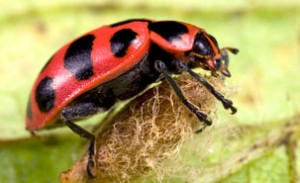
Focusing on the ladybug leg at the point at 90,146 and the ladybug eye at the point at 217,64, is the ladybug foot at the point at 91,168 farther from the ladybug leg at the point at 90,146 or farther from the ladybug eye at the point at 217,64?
the ladybug eye at the point at 217,64

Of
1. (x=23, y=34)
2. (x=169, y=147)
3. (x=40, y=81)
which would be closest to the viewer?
(x=169, y=147)

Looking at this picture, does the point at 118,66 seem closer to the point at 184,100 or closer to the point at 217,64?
the point at 184,100

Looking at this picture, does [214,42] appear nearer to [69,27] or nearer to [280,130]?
[280,130]

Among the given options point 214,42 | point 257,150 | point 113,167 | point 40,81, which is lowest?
point 257,150

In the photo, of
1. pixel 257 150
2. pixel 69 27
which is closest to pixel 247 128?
pixel 257 150

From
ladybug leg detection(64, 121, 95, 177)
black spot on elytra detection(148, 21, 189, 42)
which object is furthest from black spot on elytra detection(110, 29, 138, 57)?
ladybug leg detection(64, 121, 95, 177)

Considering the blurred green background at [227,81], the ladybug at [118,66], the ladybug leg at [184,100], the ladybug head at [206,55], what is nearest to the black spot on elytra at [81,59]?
the ladybug at [118,66]

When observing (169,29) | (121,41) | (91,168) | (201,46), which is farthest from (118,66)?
(91,168)
